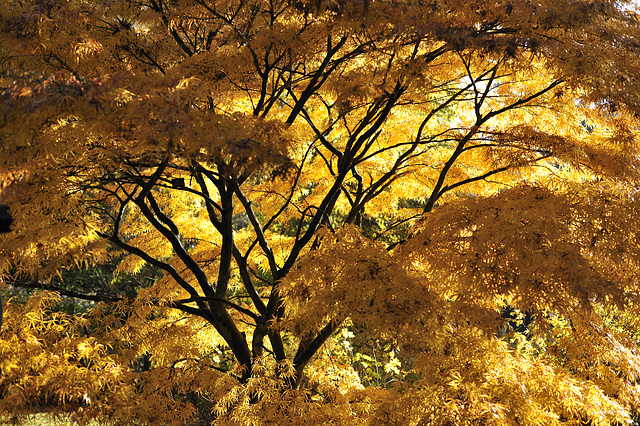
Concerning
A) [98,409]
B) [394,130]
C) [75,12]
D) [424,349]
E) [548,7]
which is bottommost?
[98,409]

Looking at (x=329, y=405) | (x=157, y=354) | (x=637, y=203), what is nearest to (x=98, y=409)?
(x=157, y=354)

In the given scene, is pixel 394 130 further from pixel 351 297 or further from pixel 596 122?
pixel 351 297

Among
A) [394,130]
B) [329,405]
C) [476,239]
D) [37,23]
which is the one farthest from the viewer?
[394,130]

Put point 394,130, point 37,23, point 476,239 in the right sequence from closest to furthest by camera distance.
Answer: point 476,239
point 37,23
point 394,130

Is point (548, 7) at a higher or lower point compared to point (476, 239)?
higher

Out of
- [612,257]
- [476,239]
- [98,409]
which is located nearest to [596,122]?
[612,257]

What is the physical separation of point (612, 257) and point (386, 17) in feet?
6.75

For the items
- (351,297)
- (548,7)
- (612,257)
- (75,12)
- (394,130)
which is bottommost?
(351,297)

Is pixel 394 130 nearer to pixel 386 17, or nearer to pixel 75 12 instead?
pixel 386 17

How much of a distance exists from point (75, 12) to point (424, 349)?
3296 millimetres

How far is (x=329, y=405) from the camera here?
4578 mm

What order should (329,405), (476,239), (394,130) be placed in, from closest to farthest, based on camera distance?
1. (476,239)
2. (329,405)
3. (394,130)

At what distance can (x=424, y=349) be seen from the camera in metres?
3.59

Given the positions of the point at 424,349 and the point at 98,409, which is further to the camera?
the point at 98,409
